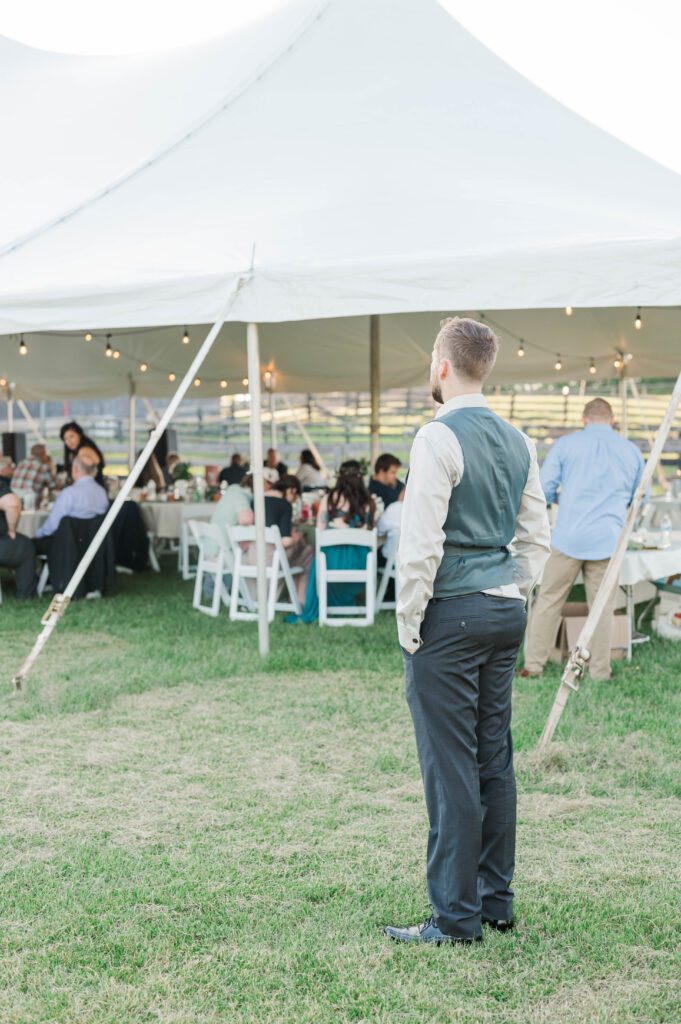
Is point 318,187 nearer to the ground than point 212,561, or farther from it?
farther from it

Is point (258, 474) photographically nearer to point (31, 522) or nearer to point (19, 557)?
point (19, 557)

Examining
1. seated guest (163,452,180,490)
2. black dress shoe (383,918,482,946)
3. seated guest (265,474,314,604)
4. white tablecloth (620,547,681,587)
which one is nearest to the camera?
black dress shoe (383,918,482,946)

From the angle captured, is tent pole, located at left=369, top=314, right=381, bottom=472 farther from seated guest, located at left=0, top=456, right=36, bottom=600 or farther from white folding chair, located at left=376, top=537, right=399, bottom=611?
seated guest, located at left=0, top=456, right=36, bottom=600

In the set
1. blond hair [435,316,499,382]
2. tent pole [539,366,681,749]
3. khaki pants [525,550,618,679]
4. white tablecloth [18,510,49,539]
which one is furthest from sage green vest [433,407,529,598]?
white tablecloth [18,510,49,539]

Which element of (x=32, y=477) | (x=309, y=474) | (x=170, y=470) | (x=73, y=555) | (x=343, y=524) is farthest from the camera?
(x=170, y=470)

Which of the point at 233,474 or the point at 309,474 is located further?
the point at 309,474

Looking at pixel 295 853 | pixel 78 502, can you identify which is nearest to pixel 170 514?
pixel 78 502

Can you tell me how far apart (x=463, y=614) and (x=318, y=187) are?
5.13 metres

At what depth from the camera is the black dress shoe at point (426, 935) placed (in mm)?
3109

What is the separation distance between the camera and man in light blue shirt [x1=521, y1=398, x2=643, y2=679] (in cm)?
638

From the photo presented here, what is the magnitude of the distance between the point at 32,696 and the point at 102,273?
8.58 ft

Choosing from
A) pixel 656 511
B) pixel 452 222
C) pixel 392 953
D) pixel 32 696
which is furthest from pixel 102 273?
pixel 656 511

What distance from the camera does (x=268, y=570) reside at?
8.37 m

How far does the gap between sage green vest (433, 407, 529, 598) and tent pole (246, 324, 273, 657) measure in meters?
3.83
